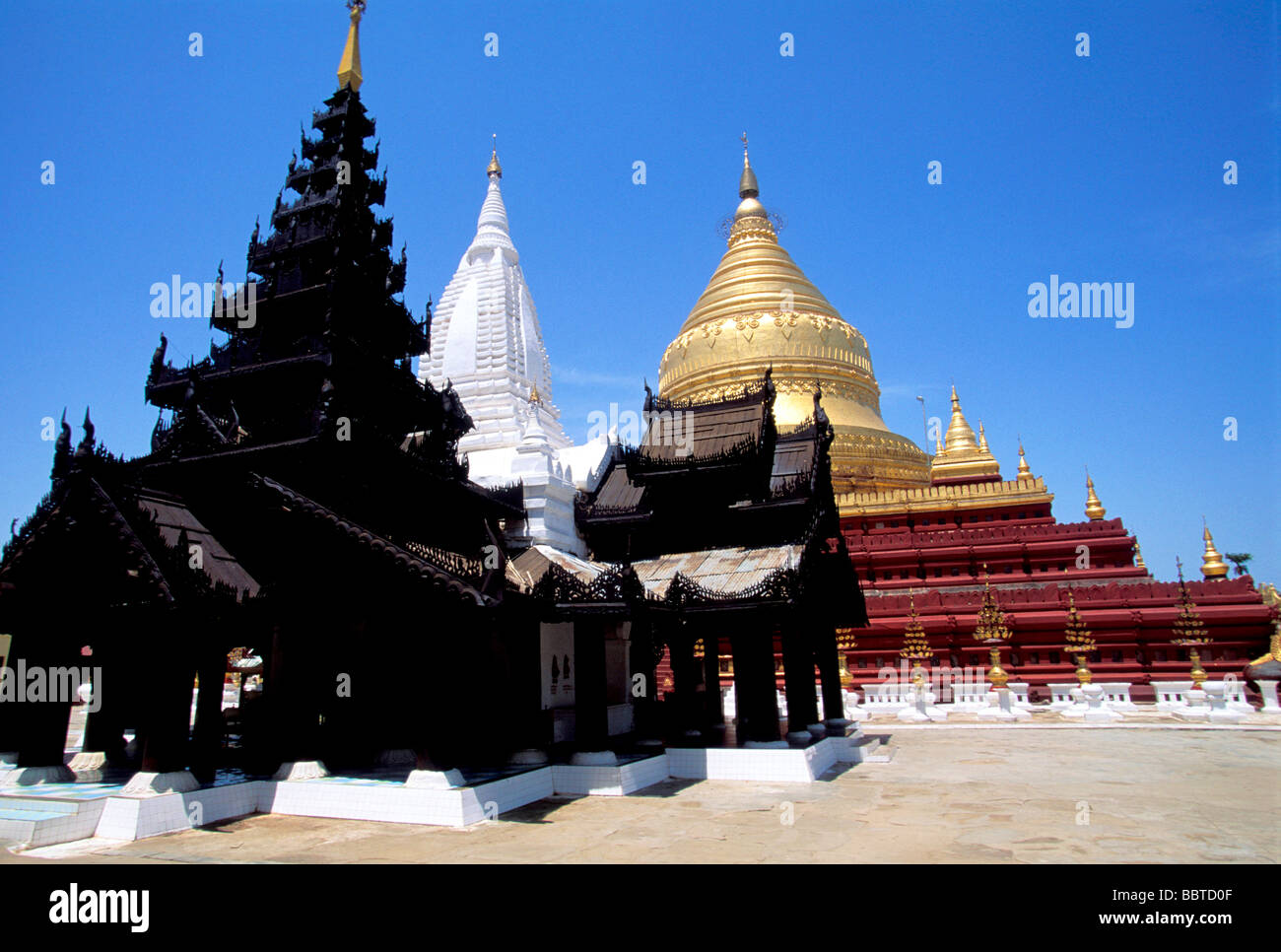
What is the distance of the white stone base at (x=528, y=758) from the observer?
15734 mm

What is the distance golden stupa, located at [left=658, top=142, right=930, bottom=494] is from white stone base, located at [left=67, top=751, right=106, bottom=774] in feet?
123

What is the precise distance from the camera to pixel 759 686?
17438 mm

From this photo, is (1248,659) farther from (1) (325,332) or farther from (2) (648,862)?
(1) (325,332)

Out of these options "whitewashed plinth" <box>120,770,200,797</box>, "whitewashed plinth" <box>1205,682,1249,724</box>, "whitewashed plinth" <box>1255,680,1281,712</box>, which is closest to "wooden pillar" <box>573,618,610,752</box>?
"whitewashed plinth" <box>120,770,200,797</box>

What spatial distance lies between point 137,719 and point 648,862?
47.2ft

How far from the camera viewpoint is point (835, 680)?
74.2ft

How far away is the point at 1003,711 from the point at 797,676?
49.2 feet

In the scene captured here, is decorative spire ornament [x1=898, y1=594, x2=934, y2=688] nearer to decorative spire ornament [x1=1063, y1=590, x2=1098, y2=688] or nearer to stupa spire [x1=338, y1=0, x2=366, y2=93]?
decorative spire ornament [x1=1063, y1=590, x2=1098, y2=688]

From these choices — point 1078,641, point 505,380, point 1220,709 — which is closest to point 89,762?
point 505,380

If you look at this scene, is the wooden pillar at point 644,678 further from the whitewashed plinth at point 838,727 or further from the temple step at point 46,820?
the temple step at point 46,820

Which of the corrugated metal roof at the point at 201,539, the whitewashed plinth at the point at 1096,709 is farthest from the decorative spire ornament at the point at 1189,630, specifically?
the corrugated metal roof at the point at 201,539

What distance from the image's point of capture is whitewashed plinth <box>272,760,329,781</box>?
44.2ft

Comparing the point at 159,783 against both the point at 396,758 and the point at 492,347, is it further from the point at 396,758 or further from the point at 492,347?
the point at 492,347
